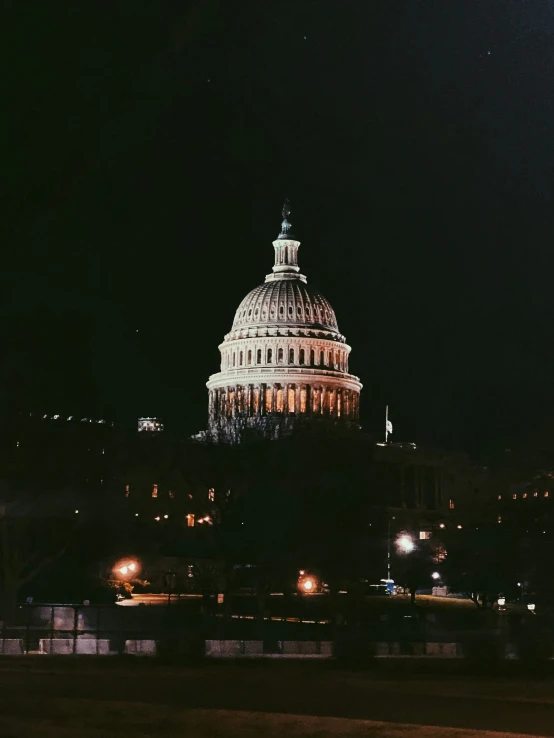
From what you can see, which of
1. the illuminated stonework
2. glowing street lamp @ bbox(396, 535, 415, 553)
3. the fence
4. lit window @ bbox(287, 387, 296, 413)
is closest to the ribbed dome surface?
the illuminated stonework

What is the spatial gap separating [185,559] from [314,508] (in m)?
21.8

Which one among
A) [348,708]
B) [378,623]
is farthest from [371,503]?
[348,708]

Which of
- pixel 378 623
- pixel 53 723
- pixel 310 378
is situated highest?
pixel 310 378

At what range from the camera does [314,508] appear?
8675 centimetres

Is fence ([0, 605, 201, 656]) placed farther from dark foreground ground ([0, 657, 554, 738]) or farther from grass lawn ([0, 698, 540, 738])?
grass lawn ([0, 698, 540, 738])

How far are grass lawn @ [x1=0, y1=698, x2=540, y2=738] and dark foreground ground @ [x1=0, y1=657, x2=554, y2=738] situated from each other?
21 millimetres

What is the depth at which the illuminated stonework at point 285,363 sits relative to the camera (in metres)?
193

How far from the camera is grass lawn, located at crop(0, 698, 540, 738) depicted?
29375 mm

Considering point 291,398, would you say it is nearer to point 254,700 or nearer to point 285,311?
point 285,311

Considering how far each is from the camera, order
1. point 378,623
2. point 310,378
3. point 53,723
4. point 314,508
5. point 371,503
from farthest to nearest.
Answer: point 310,378
point 371,503
point 314,508
point 378,623
point 53,723

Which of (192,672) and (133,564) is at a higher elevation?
(133,564)

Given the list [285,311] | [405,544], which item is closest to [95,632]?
[405,544]

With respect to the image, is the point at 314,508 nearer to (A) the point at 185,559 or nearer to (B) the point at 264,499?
(B) the point at 264,499

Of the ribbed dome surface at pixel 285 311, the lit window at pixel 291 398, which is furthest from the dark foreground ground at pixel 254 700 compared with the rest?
the ribbed dome surface at pixel 285 311
